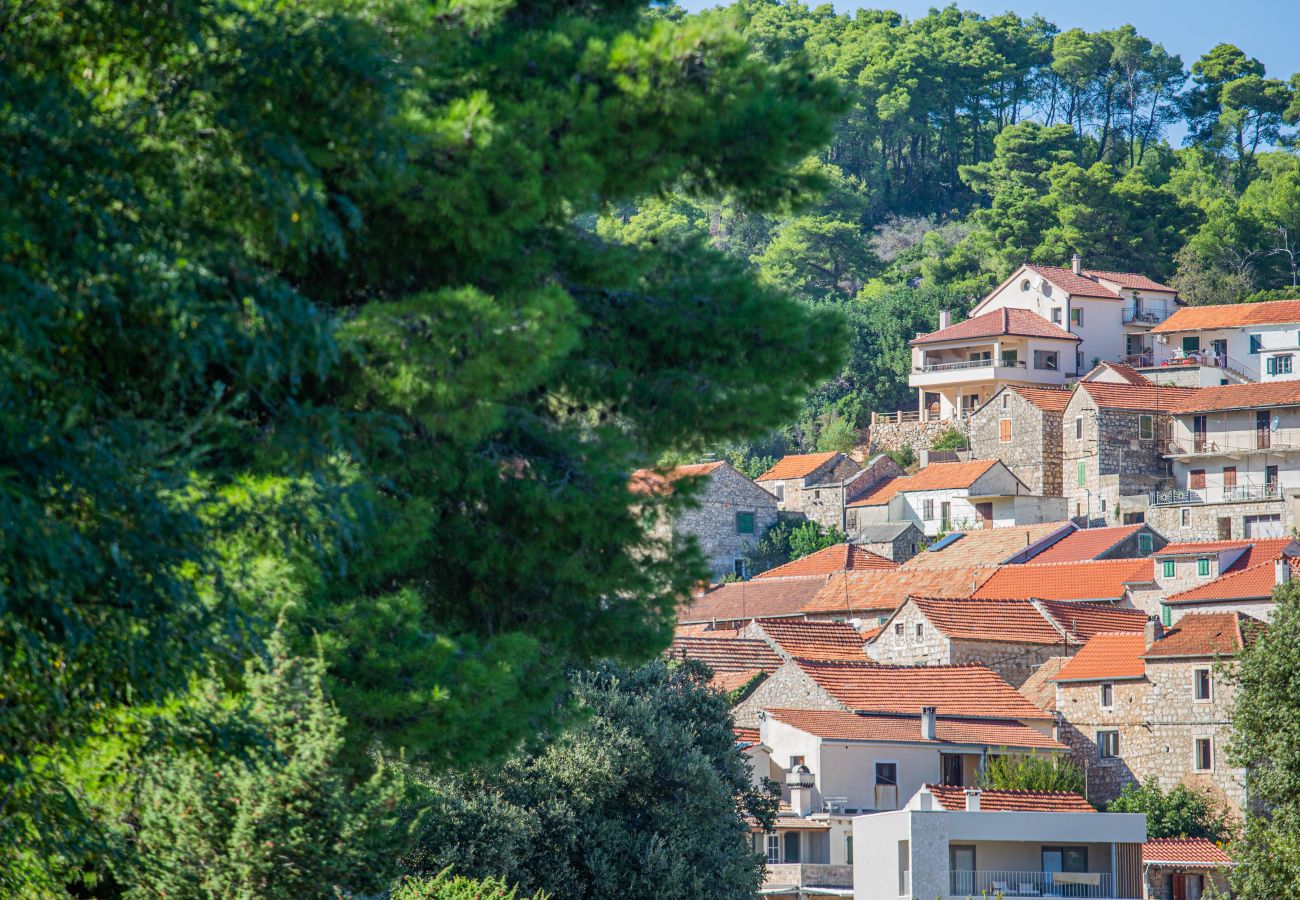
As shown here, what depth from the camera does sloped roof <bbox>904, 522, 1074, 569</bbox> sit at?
228 feet

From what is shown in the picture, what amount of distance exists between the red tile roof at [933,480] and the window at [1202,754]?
28.3 meters

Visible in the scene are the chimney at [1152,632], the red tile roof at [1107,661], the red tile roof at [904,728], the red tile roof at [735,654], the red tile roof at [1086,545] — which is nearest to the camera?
the red tile roof at [904,728]

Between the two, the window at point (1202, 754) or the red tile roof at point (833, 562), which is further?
the red tile roof at point (833, 562)

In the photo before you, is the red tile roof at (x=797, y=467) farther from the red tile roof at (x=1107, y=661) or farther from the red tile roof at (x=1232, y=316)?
the red tile roof at (x=1107, y=661)

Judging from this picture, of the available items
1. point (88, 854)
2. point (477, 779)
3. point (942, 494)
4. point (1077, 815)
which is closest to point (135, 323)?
point (88, 854)

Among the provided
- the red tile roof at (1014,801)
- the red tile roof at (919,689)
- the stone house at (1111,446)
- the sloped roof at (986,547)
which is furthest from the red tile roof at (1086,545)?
the red tile roof at (1014,801)

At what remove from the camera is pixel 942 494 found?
78312 mm

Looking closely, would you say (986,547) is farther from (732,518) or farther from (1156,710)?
(1156,710)

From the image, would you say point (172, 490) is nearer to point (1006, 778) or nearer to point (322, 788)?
point (322, 788)

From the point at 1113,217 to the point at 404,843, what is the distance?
9470 centimetres

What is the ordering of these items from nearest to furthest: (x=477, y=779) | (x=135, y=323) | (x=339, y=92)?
(x=135, y=323) < (x=339, y=92) < (x=477, y=779)

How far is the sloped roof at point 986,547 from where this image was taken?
69500 mm

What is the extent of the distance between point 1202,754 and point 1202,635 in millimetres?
3143

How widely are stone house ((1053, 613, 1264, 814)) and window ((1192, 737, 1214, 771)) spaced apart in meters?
0.03
